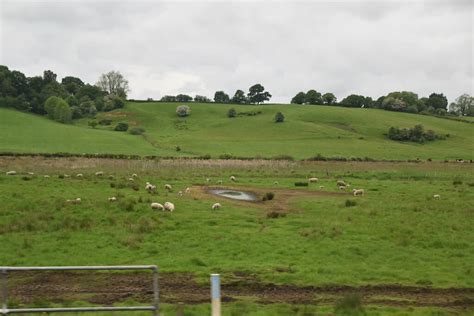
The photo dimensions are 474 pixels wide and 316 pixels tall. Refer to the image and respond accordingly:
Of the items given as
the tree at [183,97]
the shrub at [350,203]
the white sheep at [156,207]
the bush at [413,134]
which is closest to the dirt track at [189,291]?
the white sheep at [156,207]

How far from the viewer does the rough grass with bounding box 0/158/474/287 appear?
17938 millimetres

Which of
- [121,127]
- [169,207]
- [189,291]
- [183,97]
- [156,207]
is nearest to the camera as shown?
[189,291]

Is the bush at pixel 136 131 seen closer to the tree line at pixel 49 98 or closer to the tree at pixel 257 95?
the tree line at pixel 49 98

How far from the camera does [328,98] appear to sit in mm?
166500

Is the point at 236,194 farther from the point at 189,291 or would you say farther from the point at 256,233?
the point at 189,291

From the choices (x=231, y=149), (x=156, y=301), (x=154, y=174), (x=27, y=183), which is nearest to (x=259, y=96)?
(x=231, y=149)

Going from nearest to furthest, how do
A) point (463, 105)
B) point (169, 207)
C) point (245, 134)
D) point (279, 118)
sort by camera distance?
point (169, 207)
point (245, 134)
point (279, 118)
point (463, 105)

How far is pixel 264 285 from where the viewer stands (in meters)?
15.9

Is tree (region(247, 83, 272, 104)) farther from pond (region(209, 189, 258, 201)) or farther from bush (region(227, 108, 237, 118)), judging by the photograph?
pond (region(209, 189, 258, 201))

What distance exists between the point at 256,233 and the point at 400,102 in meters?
138

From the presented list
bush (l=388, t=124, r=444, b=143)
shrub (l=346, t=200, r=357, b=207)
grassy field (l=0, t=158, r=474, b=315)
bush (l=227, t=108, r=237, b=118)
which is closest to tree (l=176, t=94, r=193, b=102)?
bush (l=227, t=108, r=237, b=118)

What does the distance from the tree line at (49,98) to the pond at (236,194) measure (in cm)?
9161

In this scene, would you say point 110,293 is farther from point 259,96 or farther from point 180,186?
point 259,96

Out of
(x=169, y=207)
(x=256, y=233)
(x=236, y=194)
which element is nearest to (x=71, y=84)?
(x=236, y=194)
